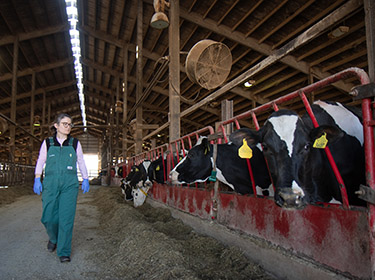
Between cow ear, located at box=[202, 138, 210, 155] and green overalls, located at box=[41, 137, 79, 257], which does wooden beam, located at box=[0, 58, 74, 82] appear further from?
cow ear, located at box=[202, 138, 210, 155]

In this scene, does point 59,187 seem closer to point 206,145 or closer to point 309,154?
point 206,145

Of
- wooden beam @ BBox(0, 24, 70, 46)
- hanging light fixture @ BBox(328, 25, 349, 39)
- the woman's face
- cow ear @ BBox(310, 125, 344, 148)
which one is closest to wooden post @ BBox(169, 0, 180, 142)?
the woman's face

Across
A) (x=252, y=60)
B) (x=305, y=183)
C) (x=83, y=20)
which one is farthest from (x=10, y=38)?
(x=305, y=183)

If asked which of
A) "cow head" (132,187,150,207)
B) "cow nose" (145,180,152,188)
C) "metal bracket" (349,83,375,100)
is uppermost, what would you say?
"metal bracket" (349,83,375,100)

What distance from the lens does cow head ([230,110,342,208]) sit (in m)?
2.07

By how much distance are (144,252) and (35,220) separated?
3751 millimetres

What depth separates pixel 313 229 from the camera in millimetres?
2256

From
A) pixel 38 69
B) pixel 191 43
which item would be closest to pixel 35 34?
pixel 38 69

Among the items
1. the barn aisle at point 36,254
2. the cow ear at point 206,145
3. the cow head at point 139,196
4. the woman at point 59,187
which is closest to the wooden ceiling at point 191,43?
the cow ear at point 206,145

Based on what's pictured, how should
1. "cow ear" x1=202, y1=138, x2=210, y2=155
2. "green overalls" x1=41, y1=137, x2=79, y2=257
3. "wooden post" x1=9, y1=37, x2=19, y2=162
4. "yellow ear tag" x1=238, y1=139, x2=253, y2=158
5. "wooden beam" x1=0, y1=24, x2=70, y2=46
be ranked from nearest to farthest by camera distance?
"yellow ear tag" x1=238, y1=139, x2=253, y2=158
"green overalls" x1=41, y1=137, x2=79, y2=257
"cow ear" x1=202, y1=138, x2=210, y2=155
"wooden beam" x1=0, y1=24, x2=70, y2=46
"wooden post" x1=9, y1=37, x2=19, y2=162

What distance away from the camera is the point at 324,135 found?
2162 millimetres

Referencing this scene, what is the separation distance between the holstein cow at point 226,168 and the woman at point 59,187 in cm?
138

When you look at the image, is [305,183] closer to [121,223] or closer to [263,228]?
[263,228]

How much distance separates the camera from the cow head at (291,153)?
2.07 metres
